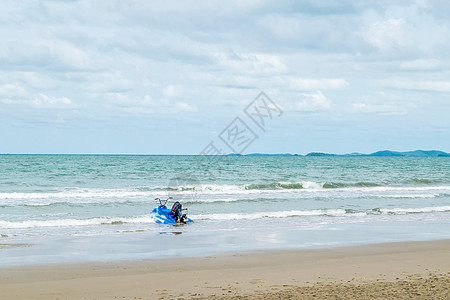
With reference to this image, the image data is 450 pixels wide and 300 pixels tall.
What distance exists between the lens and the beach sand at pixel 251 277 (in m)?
8.10

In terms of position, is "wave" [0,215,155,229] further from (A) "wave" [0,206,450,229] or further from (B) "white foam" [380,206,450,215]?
(B) "white foam" [380,206,450,215]

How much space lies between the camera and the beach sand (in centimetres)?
810

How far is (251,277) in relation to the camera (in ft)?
30.9

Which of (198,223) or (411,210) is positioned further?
(411,210)

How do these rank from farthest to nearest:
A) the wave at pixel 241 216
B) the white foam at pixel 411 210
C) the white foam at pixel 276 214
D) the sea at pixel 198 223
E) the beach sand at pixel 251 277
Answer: the white foam at pixel 411 210 → the white foam at pixel 276 214 → the wave at pixel 241 216 → the sea at pixel 198 223 → the beach sand at pixel 251 277

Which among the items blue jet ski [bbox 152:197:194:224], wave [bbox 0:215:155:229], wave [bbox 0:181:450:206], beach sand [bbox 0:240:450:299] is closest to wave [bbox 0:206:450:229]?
wave [bbox 0:215:155:229]

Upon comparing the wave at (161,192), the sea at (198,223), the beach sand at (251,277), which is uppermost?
the wave at (161,192)

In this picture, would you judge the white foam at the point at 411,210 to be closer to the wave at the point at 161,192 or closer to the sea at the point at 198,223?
the sea at the point at 198,223

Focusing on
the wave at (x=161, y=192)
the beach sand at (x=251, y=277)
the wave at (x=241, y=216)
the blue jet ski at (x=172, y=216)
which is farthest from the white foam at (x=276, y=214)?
the beach sand at (x=251, y=277)

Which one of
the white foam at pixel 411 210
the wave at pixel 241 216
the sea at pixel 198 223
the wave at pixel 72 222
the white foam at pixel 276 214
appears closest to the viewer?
the sea at pixel 198 223

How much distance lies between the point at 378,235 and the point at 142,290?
934 cm

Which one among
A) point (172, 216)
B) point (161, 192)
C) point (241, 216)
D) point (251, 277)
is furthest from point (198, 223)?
point (161, 192)

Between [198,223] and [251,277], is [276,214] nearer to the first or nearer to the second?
[198,223]

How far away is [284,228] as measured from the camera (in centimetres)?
1698
